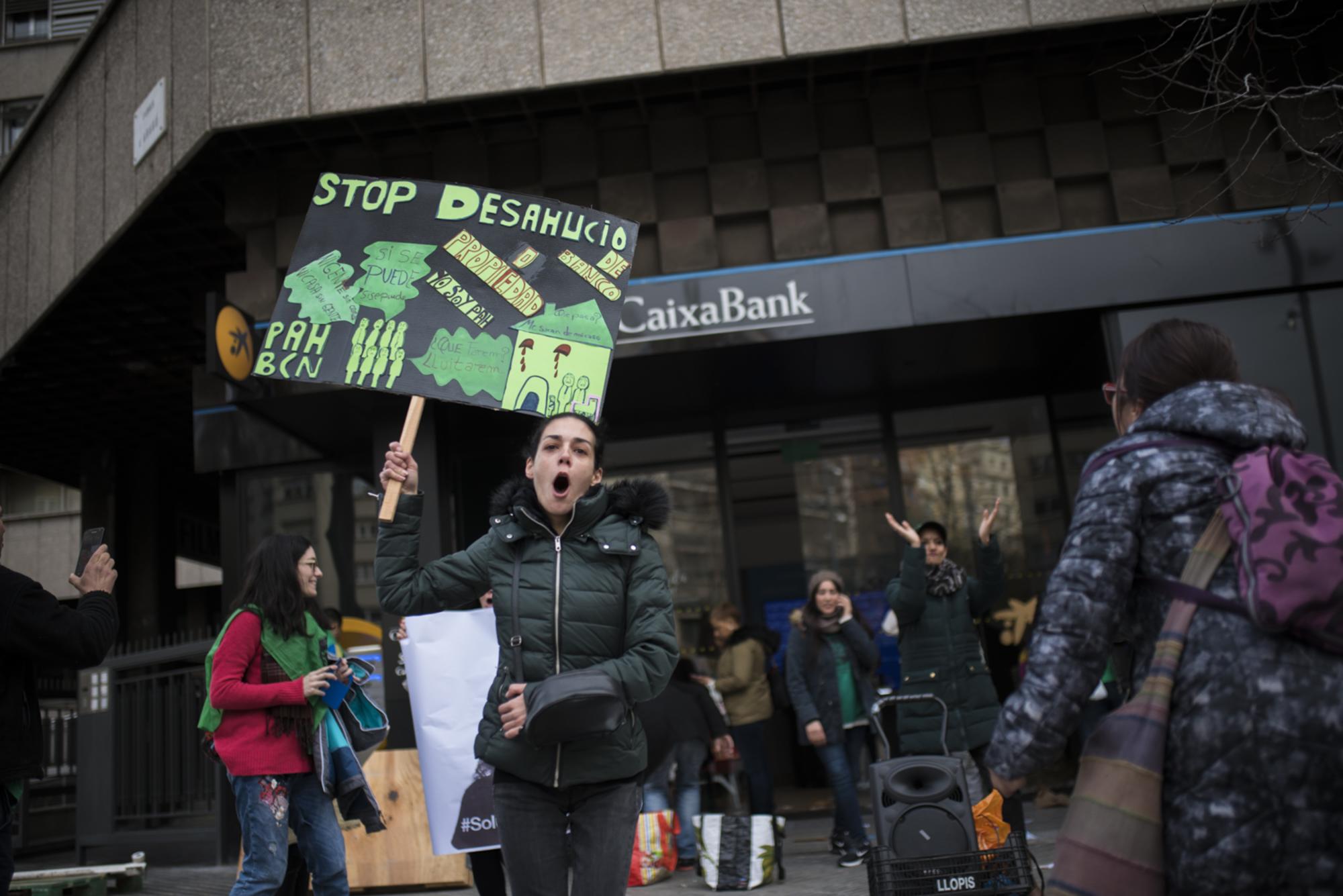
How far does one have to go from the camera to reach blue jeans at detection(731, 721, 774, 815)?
26.8 feet

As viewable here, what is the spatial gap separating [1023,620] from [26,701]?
8320 mm

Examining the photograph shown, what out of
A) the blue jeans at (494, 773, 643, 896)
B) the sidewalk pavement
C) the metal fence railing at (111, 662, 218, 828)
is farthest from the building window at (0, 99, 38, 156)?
the blue jeans at (494, 773, 643, 896)

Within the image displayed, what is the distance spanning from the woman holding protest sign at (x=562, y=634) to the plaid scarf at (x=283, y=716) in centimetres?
156

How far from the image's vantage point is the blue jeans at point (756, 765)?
26.8 feet

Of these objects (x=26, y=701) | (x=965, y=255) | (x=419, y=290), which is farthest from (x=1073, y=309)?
(x=26, y=701)

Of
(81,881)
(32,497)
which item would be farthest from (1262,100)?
(32,497)

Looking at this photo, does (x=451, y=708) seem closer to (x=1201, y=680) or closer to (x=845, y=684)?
(x=845, y=684)

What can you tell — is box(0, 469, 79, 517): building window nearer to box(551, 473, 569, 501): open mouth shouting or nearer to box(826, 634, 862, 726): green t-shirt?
box(826, 634, 862, 726): green t-shirt

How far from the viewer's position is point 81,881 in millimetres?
7531

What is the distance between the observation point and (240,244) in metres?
10.5

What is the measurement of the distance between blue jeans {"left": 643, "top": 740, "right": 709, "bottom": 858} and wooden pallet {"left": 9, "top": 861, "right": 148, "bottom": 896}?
3.67 metres

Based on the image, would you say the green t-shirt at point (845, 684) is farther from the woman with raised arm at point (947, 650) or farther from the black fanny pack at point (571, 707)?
the black fanny pack at point (571, 707)

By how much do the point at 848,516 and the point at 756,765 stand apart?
308 centimetres

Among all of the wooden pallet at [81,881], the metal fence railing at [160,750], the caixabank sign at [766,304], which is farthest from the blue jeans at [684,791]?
the metal fence railing at [160,750]
